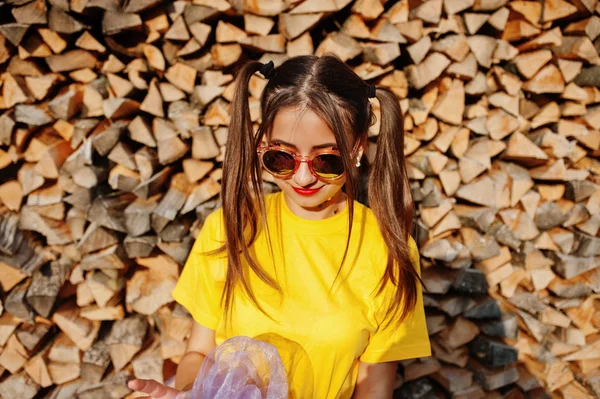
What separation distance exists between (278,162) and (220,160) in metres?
0.61

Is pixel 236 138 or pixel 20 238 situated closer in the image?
pixel 236 138

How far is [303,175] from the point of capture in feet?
2.97

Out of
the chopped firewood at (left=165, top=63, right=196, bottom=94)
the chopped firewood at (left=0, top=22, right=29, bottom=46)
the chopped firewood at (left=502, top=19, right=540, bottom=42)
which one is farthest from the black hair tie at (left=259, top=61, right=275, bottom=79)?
the chopped firewood at (left=502, top=19, right=540, bottom=42)

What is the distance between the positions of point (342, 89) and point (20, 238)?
1.44 metres

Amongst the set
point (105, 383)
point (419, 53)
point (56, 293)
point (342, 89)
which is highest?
point (419, 53)

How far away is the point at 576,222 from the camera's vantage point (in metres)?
1.71

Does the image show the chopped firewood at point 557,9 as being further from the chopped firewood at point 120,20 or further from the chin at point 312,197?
the chopped firewood at point 120,20

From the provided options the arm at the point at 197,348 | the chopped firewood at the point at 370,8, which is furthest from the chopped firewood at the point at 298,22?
the arm at the point at 197,348

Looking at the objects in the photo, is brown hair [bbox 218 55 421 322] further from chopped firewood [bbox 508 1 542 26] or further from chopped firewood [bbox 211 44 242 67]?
chopped firewood [bbox 508 1 542 26]

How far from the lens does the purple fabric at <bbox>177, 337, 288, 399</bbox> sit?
0.81 meters

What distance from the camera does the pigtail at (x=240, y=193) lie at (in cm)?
100

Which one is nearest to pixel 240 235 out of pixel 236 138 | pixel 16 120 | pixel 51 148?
pixel 236 138

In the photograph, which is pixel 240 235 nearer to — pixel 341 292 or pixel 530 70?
pixel 341 292

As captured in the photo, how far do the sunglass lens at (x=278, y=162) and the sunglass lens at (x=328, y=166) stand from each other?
0.06 m
